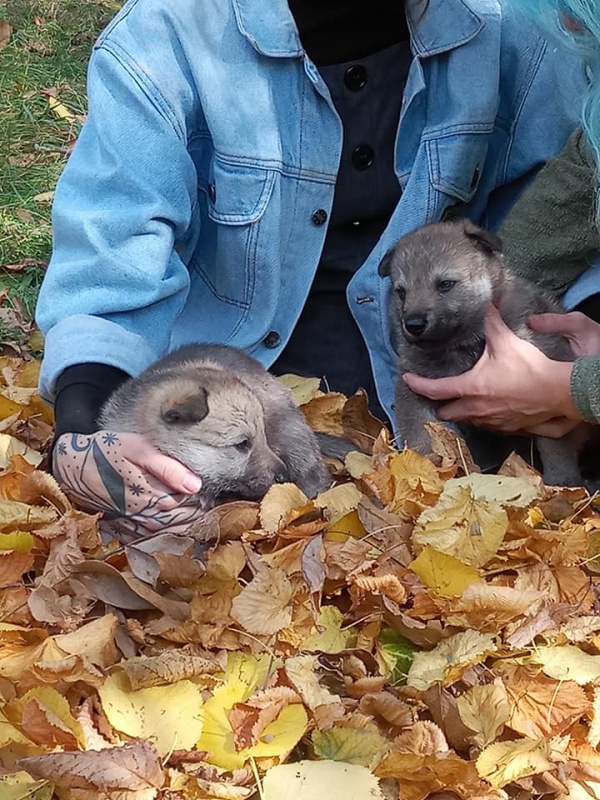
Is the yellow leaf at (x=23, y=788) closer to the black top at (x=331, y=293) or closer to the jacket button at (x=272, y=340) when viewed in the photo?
the black top at (x=331, y=293)

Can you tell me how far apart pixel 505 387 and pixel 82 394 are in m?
1.45

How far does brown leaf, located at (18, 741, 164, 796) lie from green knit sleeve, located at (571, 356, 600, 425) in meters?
1.83

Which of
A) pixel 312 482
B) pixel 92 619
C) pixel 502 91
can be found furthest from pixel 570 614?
pixel 502 91

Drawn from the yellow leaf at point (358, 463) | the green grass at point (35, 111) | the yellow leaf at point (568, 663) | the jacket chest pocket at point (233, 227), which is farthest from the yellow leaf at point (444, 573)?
the green grass at point (35, 111)

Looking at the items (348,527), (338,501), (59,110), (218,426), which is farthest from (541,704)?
(59,110)

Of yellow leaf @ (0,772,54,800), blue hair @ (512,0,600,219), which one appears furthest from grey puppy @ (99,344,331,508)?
blue hair @ (512,0,600,219)

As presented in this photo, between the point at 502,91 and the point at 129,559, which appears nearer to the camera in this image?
the point at 129,559

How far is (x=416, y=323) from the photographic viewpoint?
3.58 meters

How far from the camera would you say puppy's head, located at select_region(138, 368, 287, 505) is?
10.9 feet

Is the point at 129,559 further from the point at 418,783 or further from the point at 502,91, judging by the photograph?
the point at 502,91

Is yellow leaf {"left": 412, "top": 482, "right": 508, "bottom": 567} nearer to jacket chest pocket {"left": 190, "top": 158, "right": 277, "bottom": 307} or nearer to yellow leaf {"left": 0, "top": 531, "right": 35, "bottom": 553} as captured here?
yellow leaf {"left": 0, "top": 531, "right": 35, "bottom": 553}

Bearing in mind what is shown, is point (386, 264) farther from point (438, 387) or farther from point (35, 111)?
point (35, 111)

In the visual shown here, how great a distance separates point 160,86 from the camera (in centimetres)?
348

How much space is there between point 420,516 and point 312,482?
616 millimetres
